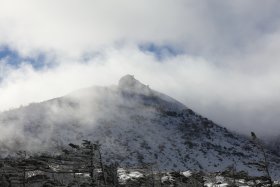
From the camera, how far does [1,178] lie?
66375mm

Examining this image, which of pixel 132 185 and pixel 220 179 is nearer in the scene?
pixel 132 185

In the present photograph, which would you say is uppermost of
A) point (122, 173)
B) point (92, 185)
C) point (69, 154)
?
point (122, 173)

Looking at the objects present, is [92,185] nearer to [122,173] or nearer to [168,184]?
[168,184]

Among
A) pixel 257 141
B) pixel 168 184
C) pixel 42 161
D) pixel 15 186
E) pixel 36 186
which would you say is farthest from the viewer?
pixel 168 184

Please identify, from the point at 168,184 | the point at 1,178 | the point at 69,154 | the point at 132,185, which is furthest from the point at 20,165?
the point at 168,184

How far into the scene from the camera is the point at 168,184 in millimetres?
131500

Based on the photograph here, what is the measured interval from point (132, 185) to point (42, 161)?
95558mm

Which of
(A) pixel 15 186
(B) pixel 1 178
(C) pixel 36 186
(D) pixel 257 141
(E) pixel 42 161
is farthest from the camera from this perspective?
(C) pixel 36 186

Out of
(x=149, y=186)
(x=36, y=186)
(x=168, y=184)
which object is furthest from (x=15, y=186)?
(x=168, y=184)

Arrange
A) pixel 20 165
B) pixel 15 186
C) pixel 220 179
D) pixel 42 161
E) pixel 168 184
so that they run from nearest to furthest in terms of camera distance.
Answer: pixel 42 161
pixel 20 165
pixel 15 186
pixel 168 184
pixel 220 179

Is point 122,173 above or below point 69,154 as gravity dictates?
above

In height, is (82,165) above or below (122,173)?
below

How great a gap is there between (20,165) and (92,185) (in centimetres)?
455

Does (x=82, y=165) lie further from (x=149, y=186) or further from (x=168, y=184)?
(x=168, y=184)
